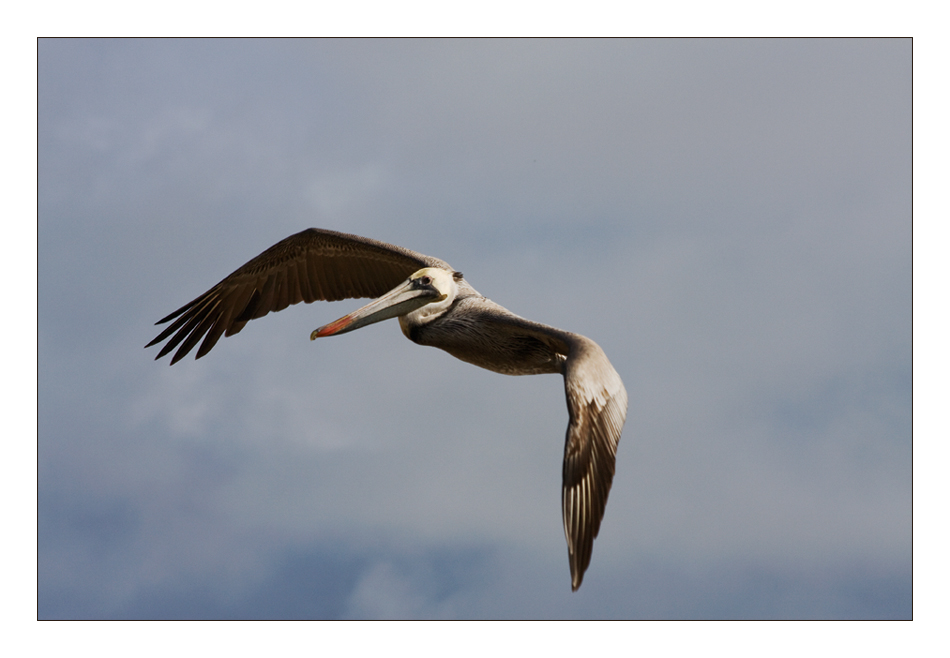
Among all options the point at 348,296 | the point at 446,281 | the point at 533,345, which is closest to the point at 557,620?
the point at 533,345

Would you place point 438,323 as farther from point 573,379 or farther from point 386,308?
point 573,379

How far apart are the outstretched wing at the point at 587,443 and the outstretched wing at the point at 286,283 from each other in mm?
4229

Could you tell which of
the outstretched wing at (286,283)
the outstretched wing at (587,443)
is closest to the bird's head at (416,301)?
the outstretched wing at (286,283)

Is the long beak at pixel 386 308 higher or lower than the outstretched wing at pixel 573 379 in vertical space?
higher

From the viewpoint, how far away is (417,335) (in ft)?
38.3

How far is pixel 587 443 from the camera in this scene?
885 cm

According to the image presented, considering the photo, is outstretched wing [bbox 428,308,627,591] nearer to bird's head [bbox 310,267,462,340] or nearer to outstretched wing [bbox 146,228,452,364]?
bird's head [bbox 310,267,462,340]

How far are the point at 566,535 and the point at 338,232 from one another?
626cm

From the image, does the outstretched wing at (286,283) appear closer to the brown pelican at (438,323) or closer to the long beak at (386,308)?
the brown pelican at (438,323)

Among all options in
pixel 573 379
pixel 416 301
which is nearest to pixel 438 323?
pixel 416 301

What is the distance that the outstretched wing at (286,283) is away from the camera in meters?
13.1

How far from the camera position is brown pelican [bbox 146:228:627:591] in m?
8.66
